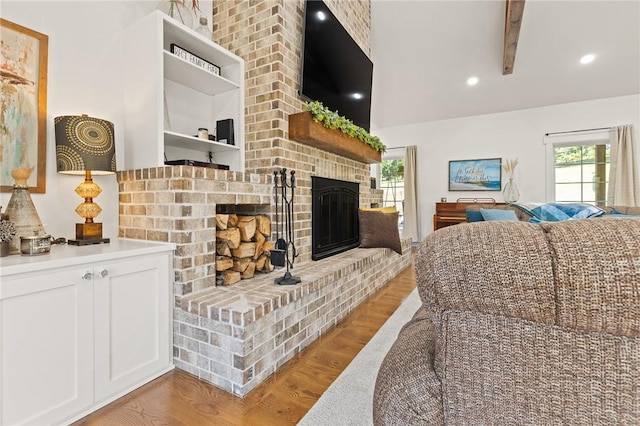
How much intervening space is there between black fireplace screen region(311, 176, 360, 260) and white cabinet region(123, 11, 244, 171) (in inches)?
30.8

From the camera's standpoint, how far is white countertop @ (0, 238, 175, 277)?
115cm

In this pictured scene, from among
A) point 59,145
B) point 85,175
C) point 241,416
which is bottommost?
point 241,416

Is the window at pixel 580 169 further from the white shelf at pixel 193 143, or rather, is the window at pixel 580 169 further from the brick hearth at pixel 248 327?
the white shelf at pixel 193 143

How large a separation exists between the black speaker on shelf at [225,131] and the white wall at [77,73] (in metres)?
0.65

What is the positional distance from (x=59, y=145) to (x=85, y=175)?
0.84ft

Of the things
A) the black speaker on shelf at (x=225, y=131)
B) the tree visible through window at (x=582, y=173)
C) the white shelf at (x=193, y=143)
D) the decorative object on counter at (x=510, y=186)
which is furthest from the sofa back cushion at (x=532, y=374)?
the tree visible through window at (x=582, y=173)

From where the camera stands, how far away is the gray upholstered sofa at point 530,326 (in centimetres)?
51

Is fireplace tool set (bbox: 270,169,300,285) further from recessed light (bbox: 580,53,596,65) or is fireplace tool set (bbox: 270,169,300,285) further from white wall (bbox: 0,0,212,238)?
recessed light (bbox: 580,53,596,65)

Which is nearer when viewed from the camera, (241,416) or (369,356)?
(241,416)

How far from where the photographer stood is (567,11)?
12.2ft

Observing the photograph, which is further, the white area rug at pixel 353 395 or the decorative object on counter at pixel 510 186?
the decorative object on counter at pixel 510 186

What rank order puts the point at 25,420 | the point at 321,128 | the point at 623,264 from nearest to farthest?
the point at 623,264, the point at 25,420, the point at 321,128

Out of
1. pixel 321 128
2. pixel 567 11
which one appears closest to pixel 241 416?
pixel 321 128

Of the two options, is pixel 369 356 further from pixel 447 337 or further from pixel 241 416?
pixel 447 337
